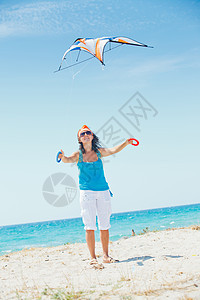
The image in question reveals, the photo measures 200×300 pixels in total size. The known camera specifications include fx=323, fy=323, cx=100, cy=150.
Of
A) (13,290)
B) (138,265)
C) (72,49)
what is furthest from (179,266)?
(72,49)

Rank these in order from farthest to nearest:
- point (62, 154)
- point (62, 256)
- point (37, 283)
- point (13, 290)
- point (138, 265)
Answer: point (62, 256) < point (62, 154) < point (138, 265) < point (37, 283) < point (13, 290)

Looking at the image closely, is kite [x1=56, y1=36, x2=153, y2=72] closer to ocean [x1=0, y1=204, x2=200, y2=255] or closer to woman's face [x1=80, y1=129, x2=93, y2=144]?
woman's face [x1=80, y1=129, x2=93, y2=144]

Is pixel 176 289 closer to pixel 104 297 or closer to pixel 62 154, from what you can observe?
pixel 104 297

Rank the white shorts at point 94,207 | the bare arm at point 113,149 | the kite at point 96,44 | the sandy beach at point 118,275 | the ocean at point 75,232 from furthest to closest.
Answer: the ocean at point 75,232 → the kite at point 96,44 → the bare arm at point 113,149 → the white shorts at point 94,207 → the sandy beach at point 118,275

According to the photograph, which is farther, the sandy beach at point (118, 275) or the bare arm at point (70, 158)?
the bare arm at point (70, 158)

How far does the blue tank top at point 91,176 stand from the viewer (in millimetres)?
5211

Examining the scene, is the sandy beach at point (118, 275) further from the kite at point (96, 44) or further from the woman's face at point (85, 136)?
the kite at point (96, 44)

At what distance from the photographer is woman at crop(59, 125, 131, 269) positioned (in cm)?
515

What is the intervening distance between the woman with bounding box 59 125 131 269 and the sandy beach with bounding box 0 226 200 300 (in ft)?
1.66

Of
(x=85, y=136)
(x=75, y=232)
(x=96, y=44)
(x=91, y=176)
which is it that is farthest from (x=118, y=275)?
(x=75, y=232)

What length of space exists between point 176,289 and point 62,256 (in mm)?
3746

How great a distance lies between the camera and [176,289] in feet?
10.7

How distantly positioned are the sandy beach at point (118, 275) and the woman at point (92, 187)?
504mm

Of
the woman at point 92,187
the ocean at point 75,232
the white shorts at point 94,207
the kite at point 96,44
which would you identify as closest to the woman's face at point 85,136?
the woman at point 92,187
